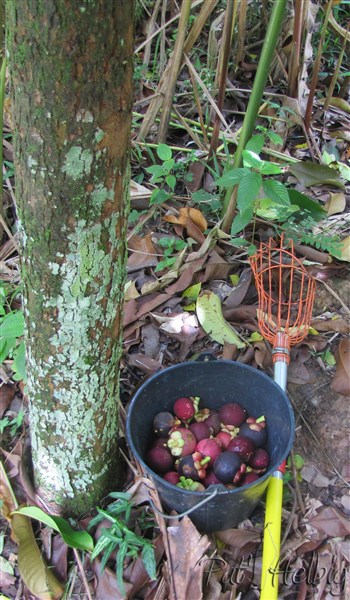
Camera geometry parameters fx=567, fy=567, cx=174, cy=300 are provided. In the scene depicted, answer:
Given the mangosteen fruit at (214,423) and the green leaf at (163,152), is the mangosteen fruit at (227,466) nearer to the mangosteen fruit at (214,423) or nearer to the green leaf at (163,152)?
the mangosteen fruit at (214,423)

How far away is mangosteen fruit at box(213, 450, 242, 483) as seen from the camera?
4.44 ft

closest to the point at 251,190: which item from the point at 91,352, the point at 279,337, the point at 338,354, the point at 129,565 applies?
the point at 279,337

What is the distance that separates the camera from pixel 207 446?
1434 mm

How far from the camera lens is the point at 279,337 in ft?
5.30

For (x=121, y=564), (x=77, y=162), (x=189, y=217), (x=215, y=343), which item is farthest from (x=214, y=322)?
(x=77, y=162)

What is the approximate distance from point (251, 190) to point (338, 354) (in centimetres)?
57

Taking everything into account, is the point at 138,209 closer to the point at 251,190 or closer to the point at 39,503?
the point at 251,190

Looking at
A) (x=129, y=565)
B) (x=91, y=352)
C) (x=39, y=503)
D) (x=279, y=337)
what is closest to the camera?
(x=91, y=352)

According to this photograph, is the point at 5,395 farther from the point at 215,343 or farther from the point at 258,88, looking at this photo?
the point at 258,88

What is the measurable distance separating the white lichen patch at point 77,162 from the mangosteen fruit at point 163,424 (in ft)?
2.51

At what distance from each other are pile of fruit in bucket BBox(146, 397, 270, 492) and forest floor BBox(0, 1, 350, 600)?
81mm

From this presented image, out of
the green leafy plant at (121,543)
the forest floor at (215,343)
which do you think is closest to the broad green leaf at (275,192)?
the forest floor at (215,343)

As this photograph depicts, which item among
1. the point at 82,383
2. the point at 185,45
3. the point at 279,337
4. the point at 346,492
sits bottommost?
the point at 346,492

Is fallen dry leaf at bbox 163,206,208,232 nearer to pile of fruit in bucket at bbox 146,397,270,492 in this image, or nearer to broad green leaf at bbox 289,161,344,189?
broad green leaf at bbox 289,161,344,189
